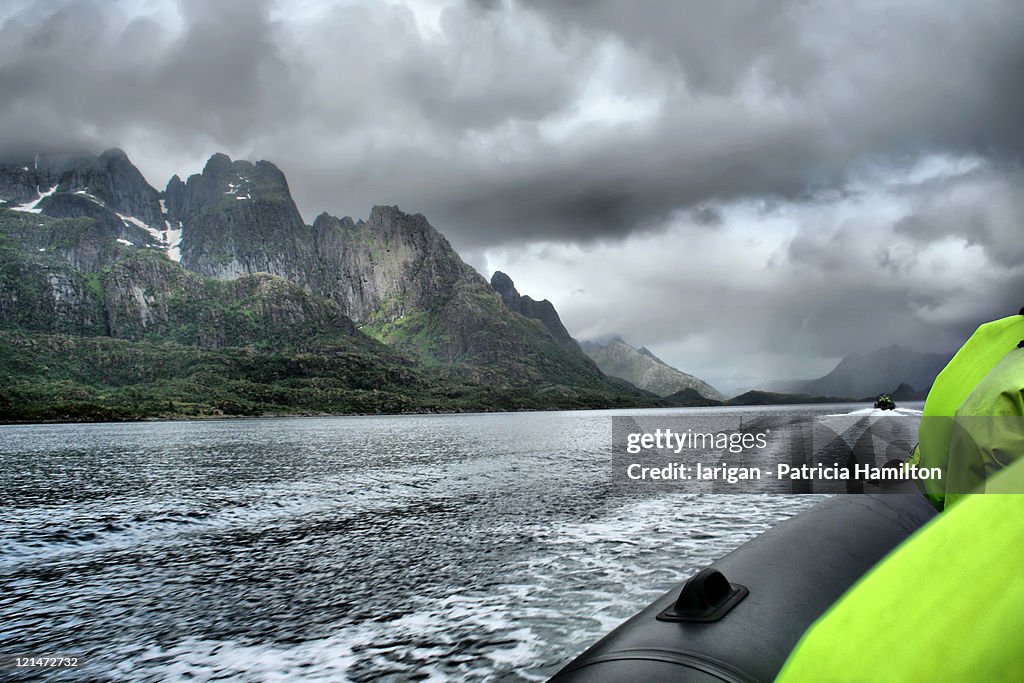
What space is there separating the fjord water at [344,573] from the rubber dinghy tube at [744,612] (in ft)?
10.2

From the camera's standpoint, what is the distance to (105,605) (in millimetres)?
10375

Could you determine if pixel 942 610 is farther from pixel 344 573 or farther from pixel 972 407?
pixel 344 573

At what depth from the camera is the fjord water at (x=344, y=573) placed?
7859 millimetres

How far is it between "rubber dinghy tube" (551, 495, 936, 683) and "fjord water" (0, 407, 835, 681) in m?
3.11

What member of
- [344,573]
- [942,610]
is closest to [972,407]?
[942,610]

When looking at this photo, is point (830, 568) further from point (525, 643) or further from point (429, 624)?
point (429, 624)

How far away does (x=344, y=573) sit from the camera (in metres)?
11.8

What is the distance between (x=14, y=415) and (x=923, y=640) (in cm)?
19487

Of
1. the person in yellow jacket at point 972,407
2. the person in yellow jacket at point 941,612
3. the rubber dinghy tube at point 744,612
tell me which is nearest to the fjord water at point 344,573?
the rubber dinghy tube at point 744,612

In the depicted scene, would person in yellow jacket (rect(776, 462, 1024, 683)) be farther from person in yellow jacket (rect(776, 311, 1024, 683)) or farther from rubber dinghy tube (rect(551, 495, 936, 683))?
rubber dinghy tube (rect(551, 495, 936, 683))

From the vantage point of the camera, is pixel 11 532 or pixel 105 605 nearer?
pixel 105 605

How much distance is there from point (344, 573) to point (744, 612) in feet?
30.5

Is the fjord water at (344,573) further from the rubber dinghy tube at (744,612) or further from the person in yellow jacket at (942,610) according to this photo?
the person in yellow jacket at (942,610)

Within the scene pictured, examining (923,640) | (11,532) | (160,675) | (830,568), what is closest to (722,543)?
(830,568)
